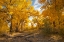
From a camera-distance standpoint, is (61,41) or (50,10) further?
(50,10)

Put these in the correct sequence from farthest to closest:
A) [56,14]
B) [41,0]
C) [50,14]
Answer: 1. [41,0]
2. [50,14]
3. [56,14]

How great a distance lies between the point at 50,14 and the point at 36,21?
8.32 m

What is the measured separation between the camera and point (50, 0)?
730 inches

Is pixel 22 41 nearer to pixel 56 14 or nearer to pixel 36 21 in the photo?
pixel 56 14

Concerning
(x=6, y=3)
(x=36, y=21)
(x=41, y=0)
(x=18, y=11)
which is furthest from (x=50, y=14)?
(x=36, y=21)

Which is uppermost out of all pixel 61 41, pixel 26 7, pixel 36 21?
pixel 26 7

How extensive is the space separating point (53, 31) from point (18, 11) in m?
6.35

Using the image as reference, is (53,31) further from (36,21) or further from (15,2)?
(36,21)

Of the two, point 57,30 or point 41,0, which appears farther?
point 41,0

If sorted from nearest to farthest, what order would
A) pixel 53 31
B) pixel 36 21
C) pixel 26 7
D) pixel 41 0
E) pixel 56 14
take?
pixel 53 31
pixel 56 14
pixel 41 0
pixel 26 7
pixel 36 21

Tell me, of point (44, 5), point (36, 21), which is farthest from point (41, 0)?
point (36, 21)

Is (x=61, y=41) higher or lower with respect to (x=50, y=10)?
lower

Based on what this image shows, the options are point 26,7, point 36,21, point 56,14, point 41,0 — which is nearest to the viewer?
point 56,14

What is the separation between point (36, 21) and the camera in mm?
27719
